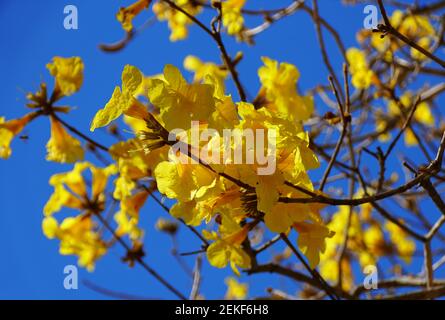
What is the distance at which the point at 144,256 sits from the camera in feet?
11.8

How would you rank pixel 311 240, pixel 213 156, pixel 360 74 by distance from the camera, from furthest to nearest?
pixel 360 74 → pixel 311 240 → pixel 213 156

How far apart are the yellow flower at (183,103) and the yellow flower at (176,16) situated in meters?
2.58

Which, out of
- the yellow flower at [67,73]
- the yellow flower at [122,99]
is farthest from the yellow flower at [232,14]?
the yellow flower at [122,99]

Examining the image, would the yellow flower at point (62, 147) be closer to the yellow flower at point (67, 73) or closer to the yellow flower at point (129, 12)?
the yellow flower at point (67, 73)

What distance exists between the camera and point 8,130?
11.0 ft

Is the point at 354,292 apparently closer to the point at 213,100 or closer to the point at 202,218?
the point at 202,218

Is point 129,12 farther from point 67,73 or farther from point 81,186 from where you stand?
point 81,186

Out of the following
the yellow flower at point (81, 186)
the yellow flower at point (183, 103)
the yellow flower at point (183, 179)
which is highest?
the yellow flower at point (81, 186)

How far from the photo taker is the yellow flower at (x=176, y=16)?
14.1 ft

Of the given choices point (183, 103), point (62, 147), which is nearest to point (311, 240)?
point (183, 103)

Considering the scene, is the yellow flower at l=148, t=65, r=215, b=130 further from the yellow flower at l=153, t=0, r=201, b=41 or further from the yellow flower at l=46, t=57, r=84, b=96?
the yellow flower at l=153, t=0, r=201, b=41

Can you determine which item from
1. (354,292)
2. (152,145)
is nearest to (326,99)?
(354,292)

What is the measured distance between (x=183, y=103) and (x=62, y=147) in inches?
70.0

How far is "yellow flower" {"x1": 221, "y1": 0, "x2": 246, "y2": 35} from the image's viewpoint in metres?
3.89
